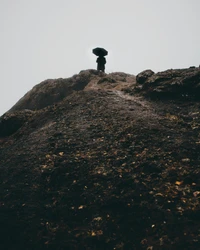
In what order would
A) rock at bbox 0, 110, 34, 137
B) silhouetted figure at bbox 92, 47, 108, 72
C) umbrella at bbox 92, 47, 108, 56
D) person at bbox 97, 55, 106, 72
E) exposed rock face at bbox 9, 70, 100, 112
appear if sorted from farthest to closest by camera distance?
person at bbox 97, 55, 106, 72
silhouetted figure at bbox 92, 47, 108, 72
umbrella at bbox 92, 47, 108, 56
exposed rock face at bbox 9, 70, 100, 112
rock at bbox 0, 110, 34, 137

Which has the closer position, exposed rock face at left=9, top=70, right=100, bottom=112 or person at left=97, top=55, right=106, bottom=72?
exposed rock face at left=9, top=70, right=100, bottom=112

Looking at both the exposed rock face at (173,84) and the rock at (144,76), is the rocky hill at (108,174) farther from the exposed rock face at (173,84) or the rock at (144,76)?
the rock at (144,76)

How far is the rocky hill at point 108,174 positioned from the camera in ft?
38.7

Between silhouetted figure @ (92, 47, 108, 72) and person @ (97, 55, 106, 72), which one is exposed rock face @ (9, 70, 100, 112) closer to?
person @ (97, 55, 106, 72)

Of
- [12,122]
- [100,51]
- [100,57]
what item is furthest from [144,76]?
[12,122]

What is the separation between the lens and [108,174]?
1473cm

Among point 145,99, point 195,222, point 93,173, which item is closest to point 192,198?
point 195,222

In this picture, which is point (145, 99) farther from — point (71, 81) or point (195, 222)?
point (71, 81)

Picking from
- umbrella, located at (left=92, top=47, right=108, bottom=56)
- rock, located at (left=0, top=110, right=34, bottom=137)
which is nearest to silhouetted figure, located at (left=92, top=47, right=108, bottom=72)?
umbrella, located at (left=92, top=47, right=108, bottom=56)

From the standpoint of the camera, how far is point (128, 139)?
17438mm

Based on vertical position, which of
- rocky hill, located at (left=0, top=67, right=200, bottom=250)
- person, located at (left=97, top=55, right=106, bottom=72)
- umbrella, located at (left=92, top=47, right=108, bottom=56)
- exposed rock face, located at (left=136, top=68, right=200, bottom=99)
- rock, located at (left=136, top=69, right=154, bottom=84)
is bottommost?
rocky hill, located at (left=0, top=67, right=200, bottom=250)

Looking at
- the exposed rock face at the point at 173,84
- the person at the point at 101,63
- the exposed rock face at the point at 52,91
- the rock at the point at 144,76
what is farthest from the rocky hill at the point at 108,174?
the person at the point at 101,63

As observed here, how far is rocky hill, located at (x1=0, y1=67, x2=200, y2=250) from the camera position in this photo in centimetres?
1179

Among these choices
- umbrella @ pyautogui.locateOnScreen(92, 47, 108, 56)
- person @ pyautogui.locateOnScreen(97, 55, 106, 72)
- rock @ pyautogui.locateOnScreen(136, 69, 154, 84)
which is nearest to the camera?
rock @ pyautogui.locateOnScreen(136, 69, 154, 84)
